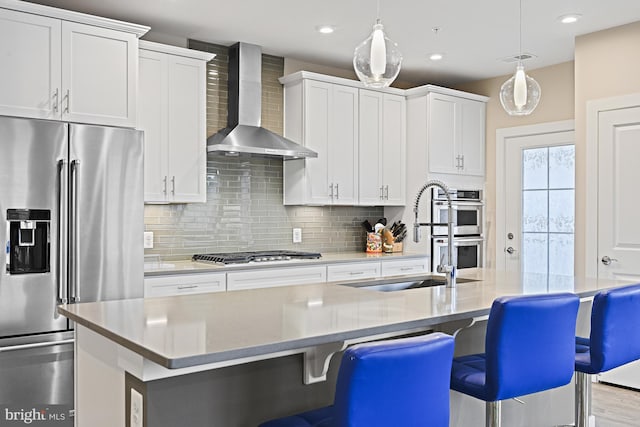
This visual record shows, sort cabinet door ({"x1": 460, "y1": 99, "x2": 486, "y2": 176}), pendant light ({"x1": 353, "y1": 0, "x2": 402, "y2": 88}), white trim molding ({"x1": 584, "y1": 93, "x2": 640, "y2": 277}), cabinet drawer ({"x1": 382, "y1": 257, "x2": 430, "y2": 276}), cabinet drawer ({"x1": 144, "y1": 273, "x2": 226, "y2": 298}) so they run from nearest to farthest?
pendant light ({"x1": 353, "y1": 0, "x2": 402, "y2": 88}) < cabinet drawer ({"x1": 144, "y1": 273, "x2": 226, "y2": 298}) < white trim molding ({"x1": 584, "y1": 93, "x2": 640, "y2": 277}) < cabinet drawer ({"x1": 382, "y1": 257, "x2": 430, "y2": 276}) < cabinet door ({"x1": 460, "y1": 99, "x2": 486, "y2": 176})

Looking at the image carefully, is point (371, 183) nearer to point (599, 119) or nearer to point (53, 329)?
point (599, 119)

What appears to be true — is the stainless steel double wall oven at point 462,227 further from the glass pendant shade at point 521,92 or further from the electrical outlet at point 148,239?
the electrical outlet at point 148,239

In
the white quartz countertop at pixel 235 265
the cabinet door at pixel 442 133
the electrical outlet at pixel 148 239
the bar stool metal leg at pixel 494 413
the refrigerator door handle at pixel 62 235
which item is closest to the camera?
the bar stool metal leg at pixel 494 413

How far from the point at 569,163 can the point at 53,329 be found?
14.5ft

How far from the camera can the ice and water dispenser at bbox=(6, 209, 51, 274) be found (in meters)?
3.09

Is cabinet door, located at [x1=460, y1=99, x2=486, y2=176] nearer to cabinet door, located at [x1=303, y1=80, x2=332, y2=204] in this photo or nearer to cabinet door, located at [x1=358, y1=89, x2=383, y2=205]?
cabinet door, located at [x1=358, y1=89, x2=383, y2=205]

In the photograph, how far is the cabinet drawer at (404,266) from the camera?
16.7ft

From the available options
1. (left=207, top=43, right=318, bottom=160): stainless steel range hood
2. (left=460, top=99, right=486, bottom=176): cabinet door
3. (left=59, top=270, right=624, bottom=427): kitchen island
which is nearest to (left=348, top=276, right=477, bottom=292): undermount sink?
(left=59, top=270, right=624, bottom=427): kitchen island

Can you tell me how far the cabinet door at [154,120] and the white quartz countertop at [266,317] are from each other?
5.60 ft

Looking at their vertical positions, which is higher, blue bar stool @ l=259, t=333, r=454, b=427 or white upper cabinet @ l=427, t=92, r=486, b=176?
white upper cabinet @ l=427, t=92, r=486, b=176

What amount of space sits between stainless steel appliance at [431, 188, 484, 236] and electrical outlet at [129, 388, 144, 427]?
3.95 m

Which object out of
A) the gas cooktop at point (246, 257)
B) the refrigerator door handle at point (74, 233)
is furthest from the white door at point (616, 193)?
the refrigerator door handle at point (74, 233)

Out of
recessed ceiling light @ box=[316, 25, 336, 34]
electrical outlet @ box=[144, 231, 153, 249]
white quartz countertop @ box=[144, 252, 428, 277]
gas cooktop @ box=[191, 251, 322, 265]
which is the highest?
recessed ceiling light @ box=[316, 25, 336, 34]

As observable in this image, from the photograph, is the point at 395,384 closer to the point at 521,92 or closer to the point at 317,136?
the point at 521,92
